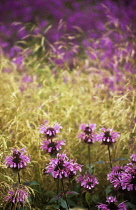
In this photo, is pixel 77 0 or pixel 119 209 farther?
pixel 77 0

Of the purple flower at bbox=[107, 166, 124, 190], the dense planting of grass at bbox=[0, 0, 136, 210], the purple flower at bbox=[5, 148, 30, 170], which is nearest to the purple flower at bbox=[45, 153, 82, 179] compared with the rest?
the dense planting of grass at bbox=[0, 0, 136, 210]

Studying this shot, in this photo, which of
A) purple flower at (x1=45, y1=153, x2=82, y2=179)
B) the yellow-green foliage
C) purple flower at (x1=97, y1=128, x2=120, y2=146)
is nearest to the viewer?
purple flower at (x1=45, y1=153, x2=82, y2=179)

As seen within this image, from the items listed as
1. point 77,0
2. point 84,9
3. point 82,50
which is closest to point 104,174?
point 82,50

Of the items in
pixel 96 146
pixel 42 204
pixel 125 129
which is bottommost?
pixel 42 204

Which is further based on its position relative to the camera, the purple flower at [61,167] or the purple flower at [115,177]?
the purple flower at [115,177]

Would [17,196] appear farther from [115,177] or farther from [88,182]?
[115,177]

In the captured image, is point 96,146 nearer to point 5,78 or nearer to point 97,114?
point 97,114

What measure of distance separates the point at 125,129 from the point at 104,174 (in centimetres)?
41

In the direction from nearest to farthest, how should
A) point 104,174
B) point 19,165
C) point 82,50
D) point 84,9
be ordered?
point 19,165 < point 104,174 < point 82,50 < point 84,9

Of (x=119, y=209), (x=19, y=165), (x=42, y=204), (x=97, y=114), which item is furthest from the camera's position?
(x=97, y=114)

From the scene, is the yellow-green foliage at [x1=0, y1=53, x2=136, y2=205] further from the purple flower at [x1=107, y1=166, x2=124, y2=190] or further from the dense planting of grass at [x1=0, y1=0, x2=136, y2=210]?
the purple flower at [x1=107, y1=166, x2=124, y2=190]

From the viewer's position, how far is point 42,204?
1.76m

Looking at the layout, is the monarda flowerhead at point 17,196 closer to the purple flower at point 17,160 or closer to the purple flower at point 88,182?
the purple flower at point 17,160

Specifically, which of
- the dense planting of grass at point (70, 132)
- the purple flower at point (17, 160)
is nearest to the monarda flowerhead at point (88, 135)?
the dense planting of grass at point (70, 132)
